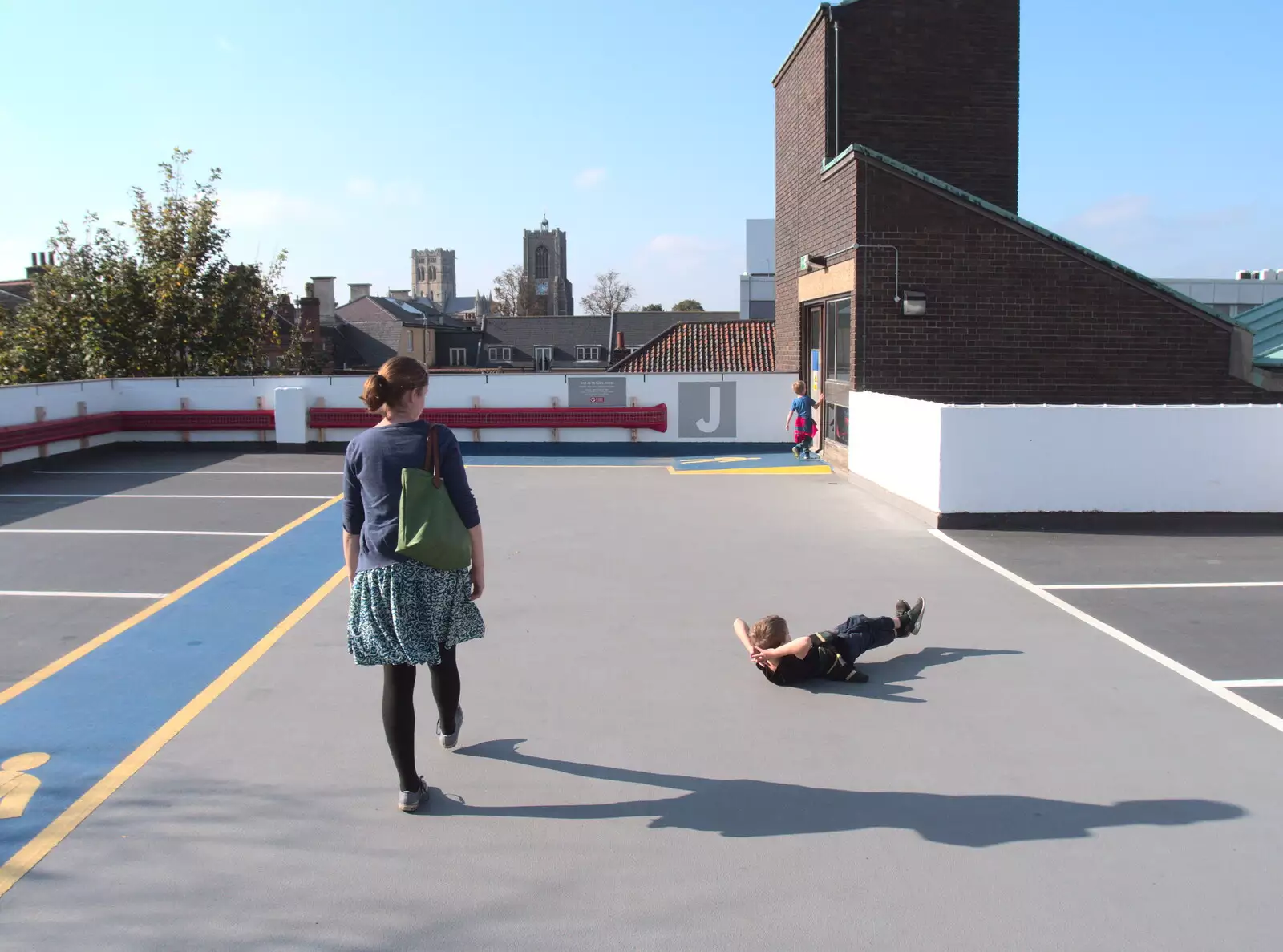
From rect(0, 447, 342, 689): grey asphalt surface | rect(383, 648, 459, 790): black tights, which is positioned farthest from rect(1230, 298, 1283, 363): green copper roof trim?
rect(383, 648, 459, 790): black tights

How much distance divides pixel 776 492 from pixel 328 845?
30.2 ft

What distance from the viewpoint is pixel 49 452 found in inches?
598

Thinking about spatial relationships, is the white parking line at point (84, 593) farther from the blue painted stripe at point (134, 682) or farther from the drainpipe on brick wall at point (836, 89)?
the drainpipe on brick wall at point (836, 89)

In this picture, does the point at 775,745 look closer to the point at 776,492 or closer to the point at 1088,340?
the point at 776,492

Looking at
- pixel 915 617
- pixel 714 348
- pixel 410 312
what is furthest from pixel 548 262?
pixel 915 617

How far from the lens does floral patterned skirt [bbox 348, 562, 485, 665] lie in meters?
4.01

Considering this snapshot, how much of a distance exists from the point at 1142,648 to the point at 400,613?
453 centimetres

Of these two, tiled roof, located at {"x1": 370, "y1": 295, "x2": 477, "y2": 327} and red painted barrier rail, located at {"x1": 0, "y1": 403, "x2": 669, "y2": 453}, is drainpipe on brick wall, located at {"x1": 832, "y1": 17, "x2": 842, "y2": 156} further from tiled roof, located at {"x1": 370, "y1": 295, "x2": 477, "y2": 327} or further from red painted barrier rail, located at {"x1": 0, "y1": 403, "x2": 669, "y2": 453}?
tiled roof, located at {"x1": 370, "y1": 295, "x2": 477, "y2": 327}

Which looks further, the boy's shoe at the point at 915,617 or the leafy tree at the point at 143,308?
the leafy tree at the point at 143,308

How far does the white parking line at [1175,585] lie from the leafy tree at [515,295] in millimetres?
126762

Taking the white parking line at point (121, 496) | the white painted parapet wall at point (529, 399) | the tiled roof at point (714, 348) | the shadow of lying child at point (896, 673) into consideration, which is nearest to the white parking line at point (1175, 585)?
the shadow of lying child at point (896, 673)

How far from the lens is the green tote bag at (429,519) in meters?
3.95

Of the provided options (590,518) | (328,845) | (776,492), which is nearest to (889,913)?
(328,845)

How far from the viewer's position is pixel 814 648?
5570 mm
